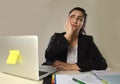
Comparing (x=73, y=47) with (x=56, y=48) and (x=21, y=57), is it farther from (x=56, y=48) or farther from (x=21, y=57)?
(x=21, y=57)

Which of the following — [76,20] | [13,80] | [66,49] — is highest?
[76,20]

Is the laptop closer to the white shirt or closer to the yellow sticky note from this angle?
the yellow sticky note

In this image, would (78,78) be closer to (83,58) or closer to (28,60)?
(28,60)

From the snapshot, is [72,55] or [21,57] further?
[72,55]

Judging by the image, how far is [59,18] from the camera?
247 centimetres

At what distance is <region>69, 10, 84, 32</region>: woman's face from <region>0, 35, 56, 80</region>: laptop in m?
0.93

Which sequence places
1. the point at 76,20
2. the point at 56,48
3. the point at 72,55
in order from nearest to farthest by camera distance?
1. the point at 56,48
2. the point at 72,55
3. the point at 76,20

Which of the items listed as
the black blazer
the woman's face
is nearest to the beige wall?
the woman's face

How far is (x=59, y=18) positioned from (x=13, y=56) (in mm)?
1391

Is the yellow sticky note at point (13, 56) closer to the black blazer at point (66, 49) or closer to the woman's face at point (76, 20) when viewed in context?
the black blazer at point (66, 49)

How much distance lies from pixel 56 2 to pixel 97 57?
99 cm

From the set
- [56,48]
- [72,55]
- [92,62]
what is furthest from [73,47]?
[92,62]

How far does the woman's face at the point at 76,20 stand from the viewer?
2.07 meters

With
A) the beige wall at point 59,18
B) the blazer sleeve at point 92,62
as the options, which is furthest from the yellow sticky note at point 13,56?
the beige wall at point 59,18
